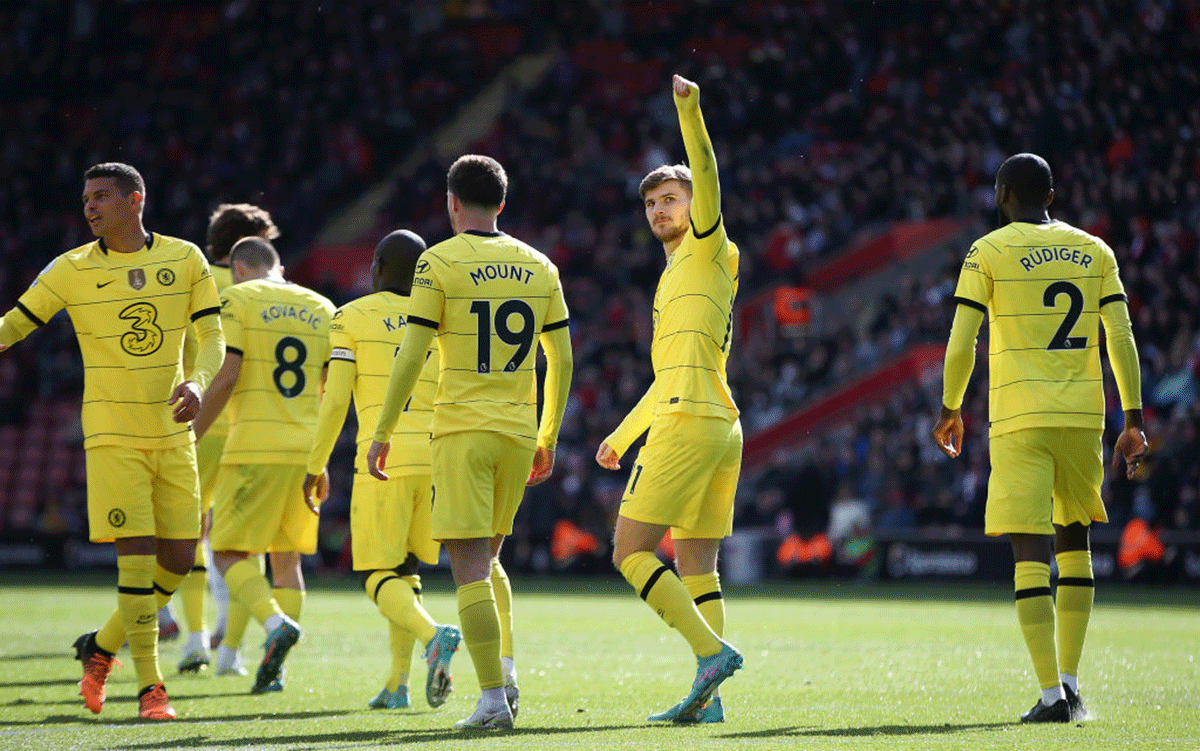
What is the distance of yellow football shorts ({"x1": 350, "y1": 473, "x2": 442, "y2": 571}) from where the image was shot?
7441mm

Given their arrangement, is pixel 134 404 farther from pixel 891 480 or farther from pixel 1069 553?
pixel 891 480

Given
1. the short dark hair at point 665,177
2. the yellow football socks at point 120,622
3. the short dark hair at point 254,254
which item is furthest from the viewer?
the short dark hair at point 254,254

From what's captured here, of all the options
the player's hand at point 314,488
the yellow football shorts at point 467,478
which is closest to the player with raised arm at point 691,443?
the yellow football shorts at point 467,478

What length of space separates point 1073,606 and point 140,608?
4350 mm

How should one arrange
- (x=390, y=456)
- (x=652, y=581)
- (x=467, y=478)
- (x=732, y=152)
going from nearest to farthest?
(x=467, y=478) → (x=652, y=581) → (x=390, y=456) → (x=732, y=152)

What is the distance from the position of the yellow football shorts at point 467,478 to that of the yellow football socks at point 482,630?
0.25m

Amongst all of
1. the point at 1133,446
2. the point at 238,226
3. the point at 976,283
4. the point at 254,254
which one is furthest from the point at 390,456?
the point at 1133,446

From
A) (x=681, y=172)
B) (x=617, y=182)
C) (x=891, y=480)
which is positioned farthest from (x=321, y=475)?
(x=617, y=182)

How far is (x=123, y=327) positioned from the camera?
6.97 meters

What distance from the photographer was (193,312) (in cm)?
711

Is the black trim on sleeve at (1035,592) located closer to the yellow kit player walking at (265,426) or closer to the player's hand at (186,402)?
the player's hand at (186,402)

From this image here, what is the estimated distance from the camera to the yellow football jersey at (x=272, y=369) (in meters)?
8.41

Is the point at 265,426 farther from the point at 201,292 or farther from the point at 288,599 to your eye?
the point at 201,292

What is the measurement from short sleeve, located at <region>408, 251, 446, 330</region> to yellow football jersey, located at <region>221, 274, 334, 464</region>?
2.41 meters
